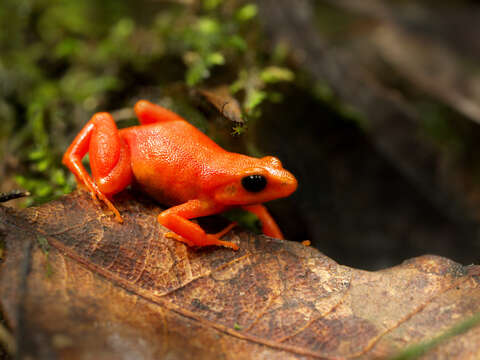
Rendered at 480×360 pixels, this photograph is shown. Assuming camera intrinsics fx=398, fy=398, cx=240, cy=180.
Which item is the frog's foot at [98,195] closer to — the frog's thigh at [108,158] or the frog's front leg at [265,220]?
the frog's thigh at [108,158]

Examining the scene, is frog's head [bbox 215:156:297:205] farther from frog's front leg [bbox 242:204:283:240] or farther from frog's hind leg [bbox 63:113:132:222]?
frog's hind leg [bbox 63:113:132:222]

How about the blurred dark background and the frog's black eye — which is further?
the blurred dark background

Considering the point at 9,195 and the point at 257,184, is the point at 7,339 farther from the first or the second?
the point at 257,184

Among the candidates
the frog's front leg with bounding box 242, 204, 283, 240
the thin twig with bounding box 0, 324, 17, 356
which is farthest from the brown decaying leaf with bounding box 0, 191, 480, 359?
the frog's front leg with bounding box 242, 204, 283, 240

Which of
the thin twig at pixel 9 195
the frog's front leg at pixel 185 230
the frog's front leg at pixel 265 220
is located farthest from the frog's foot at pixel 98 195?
the frog's front leg at pixel 265 220

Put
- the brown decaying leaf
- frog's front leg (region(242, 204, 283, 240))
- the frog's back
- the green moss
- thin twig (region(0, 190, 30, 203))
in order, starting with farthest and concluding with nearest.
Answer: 1. the green moss
2. frog's front leg (region(242, 204, 283, 240))
3. the frog's back
4. thin twig (region(0, 190, 30, 203))
5. the brown decaying leaf

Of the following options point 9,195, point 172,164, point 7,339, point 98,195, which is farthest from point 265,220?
point 7,339

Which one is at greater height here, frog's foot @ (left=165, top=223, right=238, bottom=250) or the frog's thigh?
the frog's thigh

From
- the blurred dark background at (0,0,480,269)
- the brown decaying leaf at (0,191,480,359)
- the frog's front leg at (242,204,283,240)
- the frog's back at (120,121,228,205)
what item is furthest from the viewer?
the blurred dark background at (0,0,480,269)

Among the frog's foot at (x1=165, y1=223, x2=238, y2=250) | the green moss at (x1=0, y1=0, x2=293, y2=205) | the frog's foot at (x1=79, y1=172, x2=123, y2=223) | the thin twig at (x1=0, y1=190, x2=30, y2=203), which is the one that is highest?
the green moss at (x1=0, y1=0, x2=293, y2=205)
